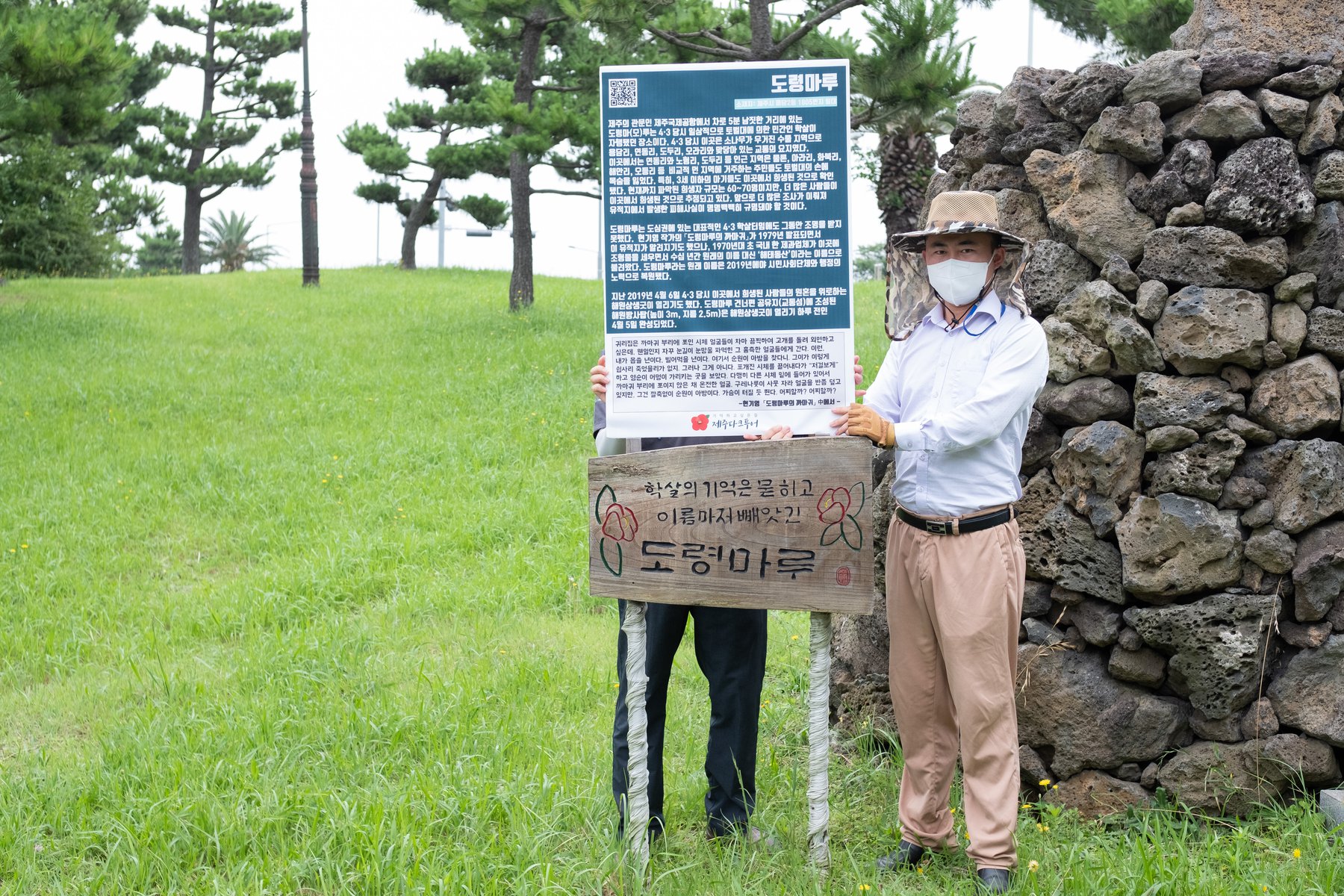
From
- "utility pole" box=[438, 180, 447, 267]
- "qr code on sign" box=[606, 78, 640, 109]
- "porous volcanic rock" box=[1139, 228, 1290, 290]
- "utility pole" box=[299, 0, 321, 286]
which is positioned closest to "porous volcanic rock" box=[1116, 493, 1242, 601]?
"porous volcanic rock" box=[1139, 228, 1290, 290]

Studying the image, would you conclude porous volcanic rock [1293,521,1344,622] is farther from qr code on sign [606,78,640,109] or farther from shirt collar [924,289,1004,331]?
qr code on sign [606,78,640,109]

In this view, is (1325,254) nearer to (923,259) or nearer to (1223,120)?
(1223,120)

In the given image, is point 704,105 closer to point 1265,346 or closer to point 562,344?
point 1265,346

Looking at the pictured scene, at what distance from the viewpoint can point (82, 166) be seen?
22.9 meters

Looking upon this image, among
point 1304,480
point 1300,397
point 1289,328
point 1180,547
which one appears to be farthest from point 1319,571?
point 1289,328

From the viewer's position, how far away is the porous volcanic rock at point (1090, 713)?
3.58m

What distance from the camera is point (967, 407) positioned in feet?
9.52

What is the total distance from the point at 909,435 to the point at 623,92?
1172 mm

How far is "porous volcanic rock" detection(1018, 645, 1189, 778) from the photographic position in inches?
141

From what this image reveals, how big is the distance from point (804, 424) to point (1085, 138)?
1644 mm

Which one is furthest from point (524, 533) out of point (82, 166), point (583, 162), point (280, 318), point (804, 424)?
point (82, 166)

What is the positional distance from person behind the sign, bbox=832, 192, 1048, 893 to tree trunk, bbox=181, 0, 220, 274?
23.3 m

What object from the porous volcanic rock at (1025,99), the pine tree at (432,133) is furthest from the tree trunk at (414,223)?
the porous volcanic rock at (1025,99)

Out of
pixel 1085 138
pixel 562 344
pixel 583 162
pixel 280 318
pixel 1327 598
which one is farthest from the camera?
pixel 583 162
